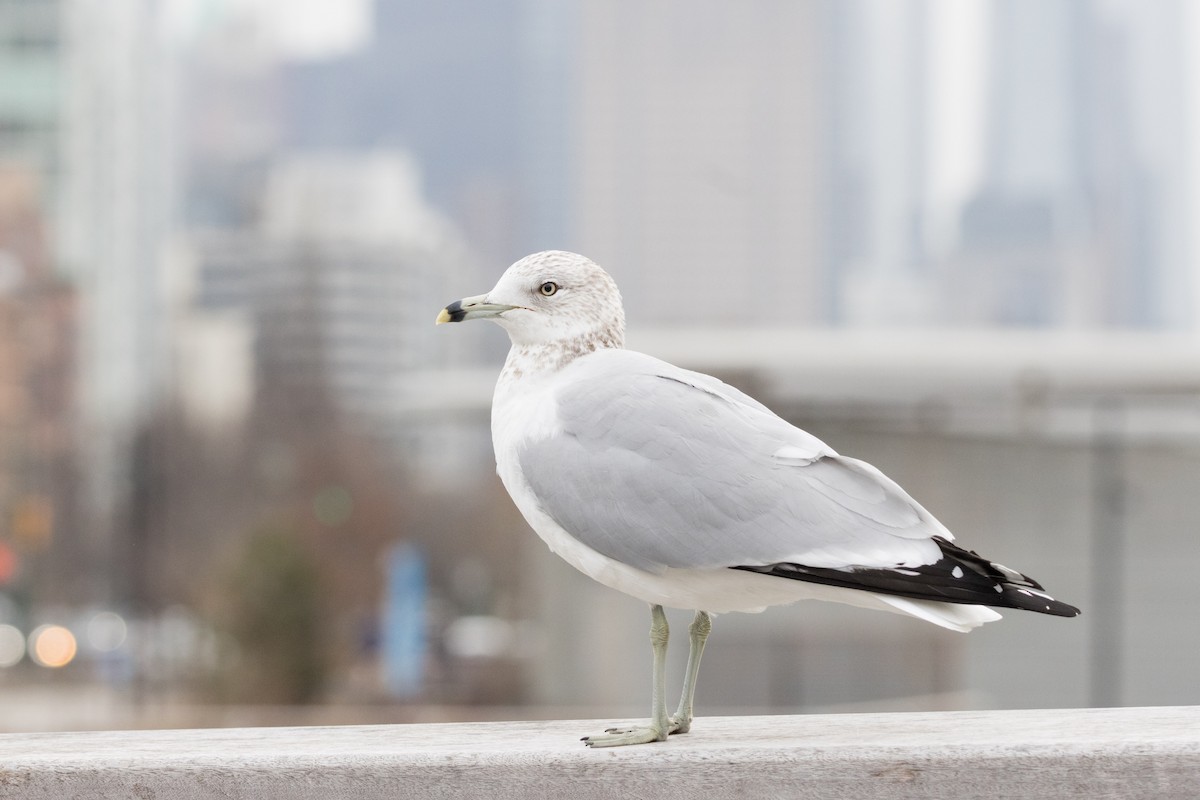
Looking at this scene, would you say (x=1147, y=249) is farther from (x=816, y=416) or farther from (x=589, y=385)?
(x=589, y=385)

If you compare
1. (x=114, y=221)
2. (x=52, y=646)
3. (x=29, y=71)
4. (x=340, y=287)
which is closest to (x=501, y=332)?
(x=340, y=287)

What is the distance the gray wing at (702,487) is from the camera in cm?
207

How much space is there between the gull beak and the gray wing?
21 cm

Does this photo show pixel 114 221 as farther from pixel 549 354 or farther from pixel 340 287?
pixel 549 354

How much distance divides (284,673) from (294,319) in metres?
8.44

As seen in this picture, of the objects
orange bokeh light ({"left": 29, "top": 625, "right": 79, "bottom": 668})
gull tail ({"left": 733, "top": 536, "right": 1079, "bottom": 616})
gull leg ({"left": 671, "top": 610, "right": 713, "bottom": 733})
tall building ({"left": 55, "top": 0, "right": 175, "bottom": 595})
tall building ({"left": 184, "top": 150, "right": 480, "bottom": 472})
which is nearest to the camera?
gull tail ({"left": 733, "top": 536, "right": 1079, "bottom": 616})

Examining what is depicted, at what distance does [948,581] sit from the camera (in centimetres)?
199

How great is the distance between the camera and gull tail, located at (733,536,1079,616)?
1.98m

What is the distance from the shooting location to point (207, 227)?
25.4 metres

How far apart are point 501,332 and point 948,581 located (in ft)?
49.7

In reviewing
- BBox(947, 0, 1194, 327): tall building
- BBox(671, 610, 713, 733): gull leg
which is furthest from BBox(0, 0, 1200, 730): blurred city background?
BBox(671, 610, 713, 733): gull leg

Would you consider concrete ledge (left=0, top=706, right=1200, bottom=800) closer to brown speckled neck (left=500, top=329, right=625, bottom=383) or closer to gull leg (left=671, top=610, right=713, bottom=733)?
gull leg (left=671, top=610, right=713, bottom=733)

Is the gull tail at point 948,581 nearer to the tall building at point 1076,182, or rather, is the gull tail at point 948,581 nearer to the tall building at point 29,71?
the tall building at point 1076,182

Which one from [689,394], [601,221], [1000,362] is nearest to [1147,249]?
[1000,362]
